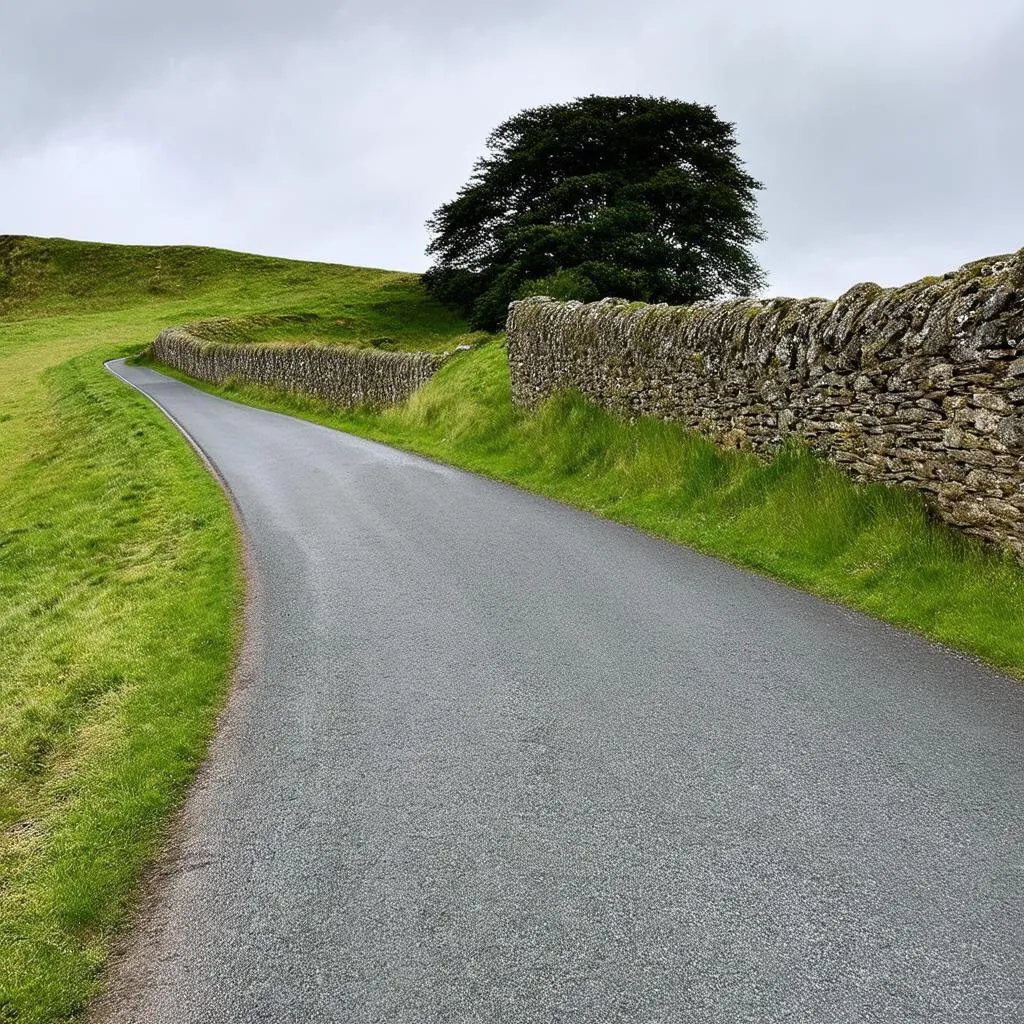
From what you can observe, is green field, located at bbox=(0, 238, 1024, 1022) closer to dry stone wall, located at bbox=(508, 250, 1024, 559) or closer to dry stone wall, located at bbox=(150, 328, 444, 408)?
dry stone wall, located at bbox=(508, 250, 1024, 559)

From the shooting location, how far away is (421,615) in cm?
726

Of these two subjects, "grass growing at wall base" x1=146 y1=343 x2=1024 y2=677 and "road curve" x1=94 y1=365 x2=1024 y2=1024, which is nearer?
"road curve" x1=94 y1=365 x2=1024 y2=1024

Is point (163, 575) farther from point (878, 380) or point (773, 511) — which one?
point (878, 380)

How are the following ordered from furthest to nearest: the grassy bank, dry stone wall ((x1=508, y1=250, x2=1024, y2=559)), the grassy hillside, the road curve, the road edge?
the grassy hillside
dry stone wall ((x1=508, y1=250, x2=1024, y2=559))
the grassy bank
the road edge
the road curve

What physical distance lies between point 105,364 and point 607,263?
28.9 m

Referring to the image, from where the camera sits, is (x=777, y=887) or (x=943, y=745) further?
(x=943, y=745)

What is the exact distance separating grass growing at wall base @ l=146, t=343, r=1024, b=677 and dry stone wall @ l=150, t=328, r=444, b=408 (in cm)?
626

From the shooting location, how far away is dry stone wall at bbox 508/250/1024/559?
720 centimetres

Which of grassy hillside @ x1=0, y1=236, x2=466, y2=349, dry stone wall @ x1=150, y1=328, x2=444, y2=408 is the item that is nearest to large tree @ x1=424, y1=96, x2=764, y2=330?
dry stone wall @ x1=150, y1=328, x2=444, y2=408

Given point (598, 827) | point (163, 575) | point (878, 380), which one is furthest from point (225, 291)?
point (598, 827)

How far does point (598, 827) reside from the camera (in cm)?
392

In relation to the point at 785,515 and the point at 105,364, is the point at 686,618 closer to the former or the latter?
the point at 785,515

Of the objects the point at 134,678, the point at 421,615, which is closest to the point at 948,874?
the point at 421,615

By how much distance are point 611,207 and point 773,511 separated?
2624 cm
